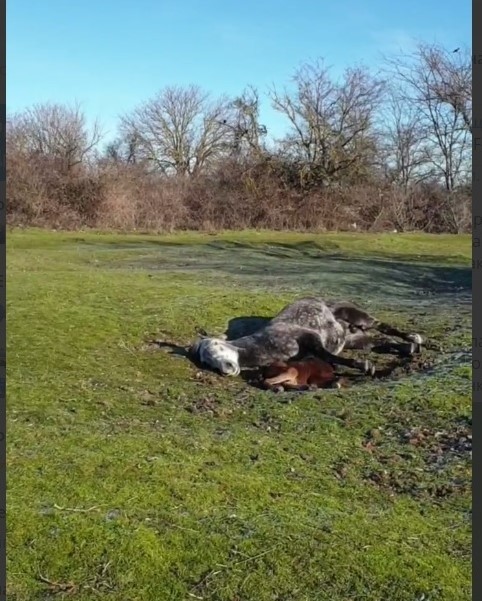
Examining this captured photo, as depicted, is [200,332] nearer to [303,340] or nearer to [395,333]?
[303,340]

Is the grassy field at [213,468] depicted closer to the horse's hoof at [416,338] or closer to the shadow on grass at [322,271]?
the horse's hoof at [416,338]

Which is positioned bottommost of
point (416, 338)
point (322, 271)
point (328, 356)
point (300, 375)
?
point (300, 375)

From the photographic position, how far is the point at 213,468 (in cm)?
417

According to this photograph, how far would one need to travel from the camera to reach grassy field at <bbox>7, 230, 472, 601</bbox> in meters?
3.04

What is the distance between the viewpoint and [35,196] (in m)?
25.8

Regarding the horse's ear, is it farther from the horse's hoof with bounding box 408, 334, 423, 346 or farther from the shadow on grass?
the shadow on grass

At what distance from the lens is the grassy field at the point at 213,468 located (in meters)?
3.04

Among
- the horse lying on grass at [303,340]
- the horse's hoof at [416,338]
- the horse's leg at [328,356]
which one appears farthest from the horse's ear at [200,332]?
the horse's hoof at [416,338]

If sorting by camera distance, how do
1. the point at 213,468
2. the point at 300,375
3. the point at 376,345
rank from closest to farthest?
the point at 213,468 < the point at 300,375 < the point at 376,345

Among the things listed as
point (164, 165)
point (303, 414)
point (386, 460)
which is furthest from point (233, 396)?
point (164, 165)

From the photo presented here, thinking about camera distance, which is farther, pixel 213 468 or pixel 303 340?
pixel 303 340
